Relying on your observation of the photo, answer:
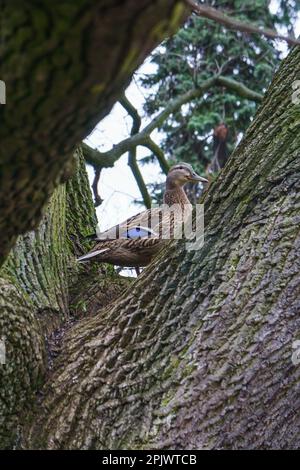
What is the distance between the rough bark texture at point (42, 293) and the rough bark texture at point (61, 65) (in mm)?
971

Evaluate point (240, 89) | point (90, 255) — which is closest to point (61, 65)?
point (90, 255)

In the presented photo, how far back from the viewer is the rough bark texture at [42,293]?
2.27 metres

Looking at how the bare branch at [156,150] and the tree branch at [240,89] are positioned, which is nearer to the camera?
the bare branch at [156,150]

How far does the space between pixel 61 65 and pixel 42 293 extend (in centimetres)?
167

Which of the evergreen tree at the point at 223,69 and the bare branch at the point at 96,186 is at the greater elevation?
the evergreen tree at the point at 223,69

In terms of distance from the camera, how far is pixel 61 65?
122 cm

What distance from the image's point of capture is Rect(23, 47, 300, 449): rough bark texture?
82.2 inches

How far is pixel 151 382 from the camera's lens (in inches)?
87.2

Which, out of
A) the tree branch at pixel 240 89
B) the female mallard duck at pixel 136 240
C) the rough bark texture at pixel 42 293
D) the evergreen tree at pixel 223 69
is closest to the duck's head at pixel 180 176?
the female mallard duck at pixel 136 240

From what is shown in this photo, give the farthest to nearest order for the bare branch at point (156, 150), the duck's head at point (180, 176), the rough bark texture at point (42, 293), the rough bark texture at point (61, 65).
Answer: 1. the bare branch at point (156, 150)
2. the duck's head at point (180, 176)
3. the rough bark texture at point (42, 293)
4. the rough bark texture at point (61, 65)

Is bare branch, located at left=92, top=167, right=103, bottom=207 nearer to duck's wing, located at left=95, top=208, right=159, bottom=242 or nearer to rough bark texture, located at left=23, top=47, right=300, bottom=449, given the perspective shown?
duck's wing, located at left=95, top=208, right=159, bottom=242

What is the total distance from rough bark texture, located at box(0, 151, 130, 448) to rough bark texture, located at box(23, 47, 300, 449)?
0.09m

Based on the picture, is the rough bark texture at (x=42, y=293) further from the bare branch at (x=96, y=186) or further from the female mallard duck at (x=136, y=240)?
the bare branch at (x=96, y=186)

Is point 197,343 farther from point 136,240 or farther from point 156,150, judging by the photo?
point 156,150
